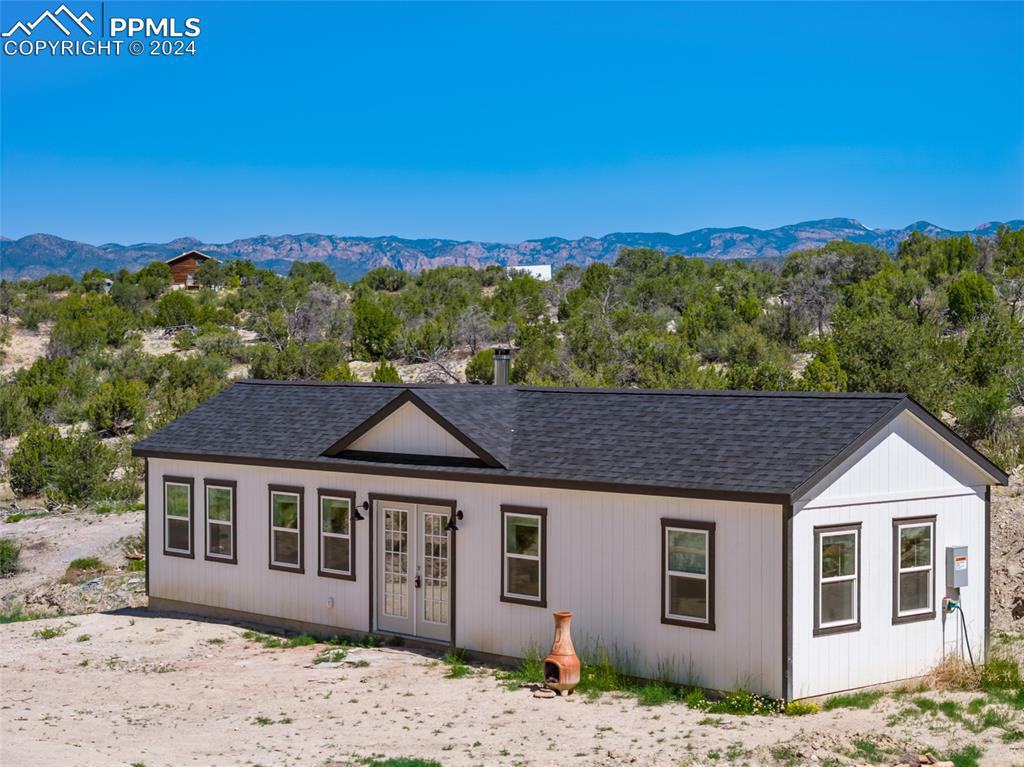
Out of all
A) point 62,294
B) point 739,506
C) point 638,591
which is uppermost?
point 62,294

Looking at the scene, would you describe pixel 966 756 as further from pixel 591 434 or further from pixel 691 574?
pixel 591 434

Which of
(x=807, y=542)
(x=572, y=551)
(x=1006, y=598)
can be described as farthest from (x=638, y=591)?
(x=1006, y=598)

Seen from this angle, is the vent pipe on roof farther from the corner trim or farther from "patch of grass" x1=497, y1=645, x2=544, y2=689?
the corner trim

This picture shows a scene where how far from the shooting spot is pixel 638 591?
14.7 m

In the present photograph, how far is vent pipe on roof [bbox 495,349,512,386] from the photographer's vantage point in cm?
1966

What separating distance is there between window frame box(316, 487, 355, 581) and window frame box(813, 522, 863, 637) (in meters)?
6.66

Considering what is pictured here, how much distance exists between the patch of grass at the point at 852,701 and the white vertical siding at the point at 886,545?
15 centimetres

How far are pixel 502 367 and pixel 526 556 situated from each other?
15.5 feet

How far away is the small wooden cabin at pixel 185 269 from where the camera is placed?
261 ft

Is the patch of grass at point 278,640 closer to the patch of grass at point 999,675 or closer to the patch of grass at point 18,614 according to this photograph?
the patch of grass at point 18,614

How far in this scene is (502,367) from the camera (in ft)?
64.9

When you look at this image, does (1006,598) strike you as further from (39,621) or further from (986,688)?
(39,621)

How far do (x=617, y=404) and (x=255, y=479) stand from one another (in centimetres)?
558

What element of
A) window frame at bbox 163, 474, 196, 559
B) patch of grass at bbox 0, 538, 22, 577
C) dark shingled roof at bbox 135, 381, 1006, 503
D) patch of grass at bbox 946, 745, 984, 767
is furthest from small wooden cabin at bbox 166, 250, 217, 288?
patch of grass at bbox 946, 745, 984, 767
